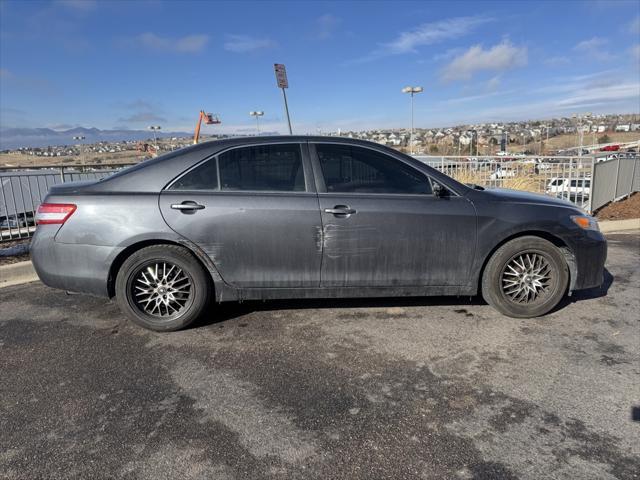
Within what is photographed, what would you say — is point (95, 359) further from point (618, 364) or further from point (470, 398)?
point (618, 364)

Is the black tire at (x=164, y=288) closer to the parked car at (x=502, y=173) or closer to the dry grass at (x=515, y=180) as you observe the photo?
the dry grass at (x=515, y=180)

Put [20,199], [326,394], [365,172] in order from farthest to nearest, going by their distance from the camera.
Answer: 1. [20,199]
2. [365,172]
3. [326,394]

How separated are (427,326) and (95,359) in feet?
9.16

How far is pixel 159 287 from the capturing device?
148 inches

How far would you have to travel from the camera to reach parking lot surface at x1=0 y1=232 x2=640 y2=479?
2.23 m

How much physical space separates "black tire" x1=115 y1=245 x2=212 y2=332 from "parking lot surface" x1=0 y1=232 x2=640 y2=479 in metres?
0.16

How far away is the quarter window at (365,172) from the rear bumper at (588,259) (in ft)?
5.09

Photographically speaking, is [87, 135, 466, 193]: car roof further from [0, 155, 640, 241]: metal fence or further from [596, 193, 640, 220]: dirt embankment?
[596, 193, 640, 220]: dirt embankment

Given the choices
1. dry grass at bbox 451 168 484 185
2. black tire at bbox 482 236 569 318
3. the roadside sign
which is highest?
the roadside sign

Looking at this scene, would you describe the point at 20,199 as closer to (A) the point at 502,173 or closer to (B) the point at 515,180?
(B) the point at 515,180

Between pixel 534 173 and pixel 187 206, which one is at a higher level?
pixel 187 206

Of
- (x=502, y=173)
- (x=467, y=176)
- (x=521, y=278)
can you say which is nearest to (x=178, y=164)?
(x=521, y=278)

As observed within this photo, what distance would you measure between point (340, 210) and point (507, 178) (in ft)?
28.9

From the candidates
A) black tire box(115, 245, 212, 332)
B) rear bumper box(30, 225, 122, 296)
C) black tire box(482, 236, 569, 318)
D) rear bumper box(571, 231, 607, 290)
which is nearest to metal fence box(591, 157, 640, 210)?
rear bumper box(571, 231, 607, 290)
